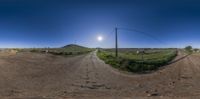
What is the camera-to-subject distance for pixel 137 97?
436 inches

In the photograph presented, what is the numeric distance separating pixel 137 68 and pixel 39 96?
52.6 feet

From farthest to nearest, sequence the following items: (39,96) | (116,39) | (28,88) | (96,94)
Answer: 1. (116,39)
2. (28,88)
3. (96,94)
4. (39,96)

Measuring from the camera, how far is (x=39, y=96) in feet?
35.2

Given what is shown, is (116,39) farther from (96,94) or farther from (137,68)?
(96,94)

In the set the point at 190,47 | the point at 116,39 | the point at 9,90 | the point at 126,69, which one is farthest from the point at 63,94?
the point at 190,47

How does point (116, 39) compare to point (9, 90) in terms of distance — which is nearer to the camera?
point (9, 90)

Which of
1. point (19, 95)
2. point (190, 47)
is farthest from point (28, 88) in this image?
Result: point (190, 47)

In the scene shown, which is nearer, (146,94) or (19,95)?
(19,95)

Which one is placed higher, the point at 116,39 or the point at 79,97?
the point at 116,39

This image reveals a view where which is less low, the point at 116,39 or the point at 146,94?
the point at 116,39

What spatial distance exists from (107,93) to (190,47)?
16628 centimetres

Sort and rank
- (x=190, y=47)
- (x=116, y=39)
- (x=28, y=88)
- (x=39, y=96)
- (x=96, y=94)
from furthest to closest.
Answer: (x=190, y=47) < (x=116, y=39) < (x=28, y=88) < (x=96, y=94) < (x=39, y=96)

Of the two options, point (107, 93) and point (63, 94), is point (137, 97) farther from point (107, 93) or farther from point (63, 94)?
point (63, 94)

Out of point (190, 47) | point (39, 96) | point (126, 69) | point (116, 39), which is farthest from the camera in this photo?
point (190, 47)
